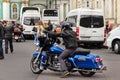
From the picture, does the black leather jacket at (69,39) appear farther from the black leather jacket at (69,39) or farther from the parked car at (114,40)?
the parked car at (114,40)

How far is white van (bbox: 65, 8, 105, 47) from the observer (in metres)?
26.8

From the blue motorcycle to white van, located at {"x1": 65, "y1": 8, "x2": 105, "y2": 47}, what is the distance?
12925mm

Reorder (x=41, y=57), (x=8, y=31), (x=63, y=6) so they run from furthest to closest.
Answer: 1. (x=63, y=6)
2. (x=8, y=31)
3. (x=41, y=57)

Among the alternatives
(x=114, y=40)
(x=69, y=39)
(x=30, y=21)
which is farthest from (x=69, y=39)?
(x=30, y=21)

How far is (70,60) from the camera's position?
13.2 metres

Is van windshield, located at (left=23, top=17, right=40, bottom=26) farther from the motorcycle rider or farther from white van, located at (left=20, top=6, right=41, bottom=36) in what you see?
the motorcycle rider

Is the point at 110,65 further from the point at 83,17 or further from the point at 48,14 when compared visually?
the point at 48,14

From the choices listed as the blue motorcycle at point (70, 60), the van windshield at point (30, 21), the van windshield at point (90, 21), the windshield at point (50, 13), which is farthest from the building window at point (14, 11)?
the blue motorcycle at point (70, 60)

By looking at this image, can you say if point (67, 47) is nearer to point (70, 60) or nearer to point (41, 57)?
point (70, 60)

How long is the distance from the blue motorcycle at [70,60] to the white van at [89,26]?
1292cm

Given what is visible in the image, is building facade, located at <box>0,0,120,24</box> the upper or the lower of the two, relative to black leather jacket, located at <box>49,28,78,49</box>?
upper

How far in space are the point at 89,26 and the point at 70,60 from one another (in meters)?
13.9

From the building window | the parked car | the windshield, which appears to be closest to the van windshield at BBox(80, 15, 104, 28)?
the parked car

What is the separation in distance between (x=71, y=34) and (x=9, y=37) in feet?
33.5
